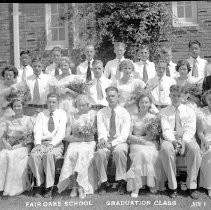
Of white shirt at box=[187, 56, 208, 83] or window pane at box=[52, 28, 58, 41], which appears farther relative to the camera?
window pane at box=[52, 28, 58, 41]

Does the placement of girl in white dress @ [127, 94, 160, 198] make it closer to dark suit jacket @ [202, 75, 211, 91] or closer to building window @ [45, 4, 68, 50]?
dark suit jacket @ [202, 75, 211, 91]

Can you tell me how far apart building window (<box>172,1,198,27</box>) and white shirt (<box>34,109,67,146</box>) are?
1816mm

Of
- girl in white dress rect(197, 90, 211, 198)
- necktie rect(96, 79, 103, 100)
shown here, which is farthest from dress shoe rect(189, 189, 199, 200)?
necktie rect(96, 79, 103, 100)

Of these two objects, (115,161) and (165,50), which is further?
(165,50)

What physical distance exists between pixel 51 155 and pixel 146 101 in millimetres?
1170

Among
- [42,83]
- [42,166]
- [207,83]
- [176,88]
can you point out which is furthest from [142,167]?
[42,83]

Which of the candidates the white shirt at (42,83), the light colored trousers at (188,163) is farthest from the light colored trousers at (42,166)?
the light colored trousers at (188,163)

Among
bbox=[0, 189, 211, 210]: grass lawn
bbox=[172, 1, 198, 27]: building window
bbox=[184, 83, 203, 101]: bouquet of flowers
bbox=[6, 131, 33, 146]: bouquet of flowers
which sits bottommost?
bbox=[0, 189, 211, 210]: grass lawn

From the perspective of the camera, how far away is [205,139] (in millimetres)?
4164

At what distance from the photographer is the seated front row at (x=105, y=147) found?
4.05 meters

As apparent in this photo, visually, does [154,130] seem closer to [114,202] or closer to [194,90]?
[194,90]

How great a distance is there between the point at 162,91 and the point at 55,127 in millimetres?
1331

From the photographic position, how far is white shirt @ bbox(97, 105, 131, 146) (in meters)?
4.26

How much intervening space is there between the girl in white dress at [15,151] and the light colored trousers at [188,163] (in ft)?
4.81
